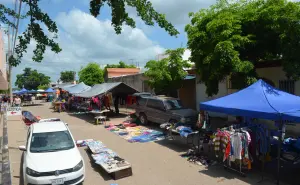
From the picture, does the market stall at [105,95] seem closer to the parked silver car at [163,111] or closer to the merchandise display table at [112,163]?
the parked silver car at [163,111]

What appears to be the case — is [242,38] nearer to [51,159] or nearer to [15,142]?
[51,159]

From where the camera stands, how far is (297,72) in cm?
952

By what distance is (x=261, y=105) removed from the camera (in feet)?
25.0

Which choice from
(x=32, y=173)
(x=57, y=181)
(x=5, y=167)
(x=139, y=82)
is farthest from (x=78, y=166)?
(x=139, y=82)

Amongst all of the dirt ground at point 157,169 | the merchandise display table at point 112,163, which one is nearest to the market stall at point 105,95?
the dirt ground at point 157,169

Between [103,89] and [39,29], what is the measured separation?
1564 cm

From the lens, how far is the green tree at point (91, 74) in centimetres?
3772

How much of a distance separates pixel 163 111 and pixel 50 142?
7614 millimetres

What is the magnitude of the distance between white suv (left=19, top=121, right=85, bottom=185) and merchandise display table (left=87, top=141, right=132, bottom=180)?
1006mm

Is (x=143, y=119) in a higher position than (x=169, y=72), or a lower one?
lower

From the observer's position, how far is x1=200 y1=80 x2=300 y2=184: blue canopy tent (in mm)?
6895

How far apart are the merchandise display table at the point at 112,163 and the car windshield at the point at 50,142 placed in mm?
1193

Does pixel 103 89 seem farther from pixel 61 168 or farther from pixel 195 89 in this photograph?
pixel 61 168

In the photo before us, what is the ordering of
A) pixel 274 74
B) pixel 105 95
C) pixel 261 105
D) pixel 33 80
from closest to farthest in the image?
pixel 261 105 → pixel 274 74 → pixel 105 95 → pixel 33 80
